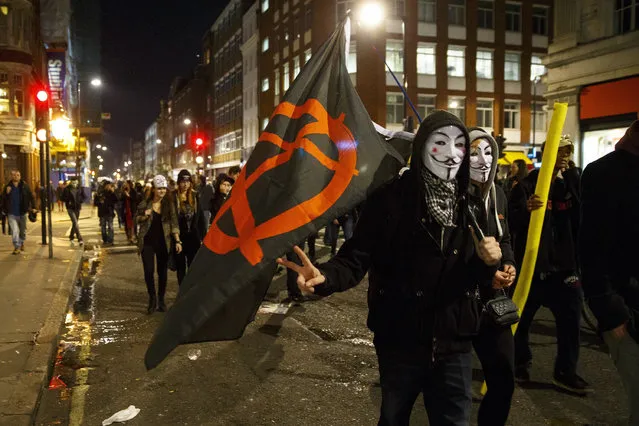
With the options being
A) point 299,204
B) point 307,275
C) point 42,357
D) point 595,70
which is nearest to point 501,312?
point 307,275

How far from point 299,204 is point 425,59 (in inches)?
1536

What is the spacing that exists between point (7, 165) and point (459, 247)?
35.9m

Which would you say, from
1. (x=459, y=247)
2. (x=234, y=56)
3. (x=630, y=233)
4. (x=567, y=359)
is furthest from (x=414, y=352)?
(x=234, y=56)

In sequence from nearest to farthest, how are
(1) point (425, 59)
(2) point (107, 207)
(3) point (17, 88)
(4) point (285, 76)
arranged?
(2) point (107, 207) → (3) point (17, 88) → (1) point (425, 59) → (4) point (285, 76)

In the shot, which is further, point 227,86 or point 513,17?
point 227,86

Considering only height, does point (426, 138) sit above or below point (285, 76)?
below

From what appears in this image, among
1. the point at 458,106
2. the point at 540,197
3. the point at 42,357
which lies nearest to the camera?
the point at 540,197

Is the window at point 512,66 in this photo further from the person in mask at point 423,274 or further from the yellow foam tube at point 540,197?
the person in mask at point 423,274

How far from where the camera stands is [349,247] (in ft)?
9.86

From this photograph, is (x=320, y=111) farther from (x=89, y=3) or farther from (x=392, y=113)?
(x=89, y=3)

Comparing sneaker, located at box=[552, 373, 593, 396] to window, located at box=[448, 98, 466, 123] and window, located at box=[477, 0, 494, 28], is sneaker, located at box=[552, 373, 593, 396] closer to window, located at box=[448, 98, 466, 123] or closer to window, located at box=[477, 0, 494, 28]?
window, located at box=[448, 98, 466, 123]

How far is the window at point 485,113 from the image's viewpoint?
4147 centimetres

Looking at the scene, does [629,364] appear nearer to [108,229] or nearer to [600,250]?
[600,250]

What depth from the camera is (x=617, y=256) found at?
3074 millimetres
